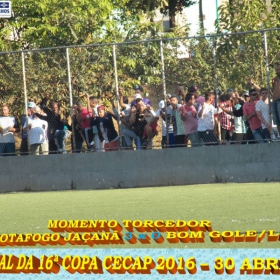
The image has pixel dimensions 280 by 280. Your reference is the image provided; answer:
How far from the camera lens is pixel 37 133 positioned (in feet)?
69.1

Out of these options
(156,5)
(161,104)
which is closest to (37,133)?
(161,104)

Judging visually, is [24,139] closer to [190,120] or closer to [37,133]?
[37,133]

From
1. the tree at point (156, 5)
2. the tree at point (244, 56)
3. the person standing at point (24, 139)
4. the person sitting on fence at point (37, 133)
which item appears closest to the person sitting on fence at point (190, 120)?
the tree at point (244, 56)

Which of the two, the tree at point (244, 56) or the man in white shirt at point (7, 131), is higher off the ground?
the tree at point (244, 56)

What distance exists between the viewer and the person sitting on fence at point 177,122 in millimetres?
Answer: 20000

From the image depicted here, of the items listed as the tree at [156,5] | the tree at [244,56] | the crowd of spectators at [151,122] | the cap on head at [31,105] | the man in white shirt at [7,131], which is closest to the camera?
the tree at [244,56]

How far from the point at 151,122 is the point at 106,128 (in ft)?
3.59

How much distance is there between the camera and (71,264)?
23.1 feet

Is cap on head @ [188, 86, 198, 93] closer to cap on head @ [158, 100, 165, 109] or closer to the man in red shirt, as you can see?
cap on head @ [158, 100, 165, 109]

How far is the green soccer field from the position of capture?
1100 cm

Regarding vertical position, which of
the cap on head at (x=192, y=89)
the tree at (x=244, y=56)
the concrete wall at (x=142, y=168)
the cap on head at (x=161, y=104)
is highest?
the tree at (x=244, y=56)

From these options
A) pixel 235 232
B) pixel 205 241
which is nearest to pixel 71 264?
pixel 205 241

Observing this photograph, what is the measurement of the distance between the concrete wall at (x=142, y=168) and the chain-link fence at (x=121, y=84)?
249mm

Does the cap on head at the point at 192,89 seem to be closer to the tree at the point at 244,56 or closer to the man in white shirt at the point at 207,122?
the man in white shirt at the point at 207,122
